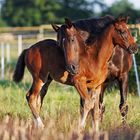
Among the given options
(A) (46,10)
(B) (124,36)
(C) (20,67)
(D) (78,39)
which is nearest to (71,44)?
(D) (78,39)

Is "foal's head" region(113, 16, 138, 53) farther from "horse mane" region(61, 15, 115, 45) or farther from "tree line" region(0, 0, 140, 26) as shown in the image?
"tree line" region(0, 0, 140, 26)

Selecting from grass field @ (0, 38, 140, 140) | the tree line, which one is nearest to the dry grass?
grass field @ (0, 38, 140, 140)

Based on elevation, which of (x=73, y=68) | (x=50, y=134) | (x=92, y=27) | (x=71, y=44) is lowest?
(x=50, y=134)

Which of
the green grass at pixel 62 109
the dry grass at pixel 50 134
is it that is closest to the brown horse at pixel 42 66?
the green grass at pixel 62 109

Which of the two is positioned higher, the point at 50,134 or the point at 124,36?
the point at 124,36

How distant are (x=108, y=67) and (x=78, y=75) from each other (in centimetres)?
111

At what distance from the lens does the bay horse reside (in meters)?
8.44

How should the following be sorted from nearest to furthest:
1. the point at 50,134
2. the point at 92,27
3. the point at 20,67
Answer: the point at 50,134, the point at 92,27, the point at 20,67

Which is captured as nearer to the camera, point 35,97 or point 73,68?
point 73,68

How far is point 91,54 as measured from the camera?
8844 millimetres

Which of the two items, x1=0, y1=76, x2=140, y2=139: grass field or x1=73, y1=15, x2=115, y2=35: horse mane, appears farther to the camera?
x1=73, y1=15, x2=115, y2=35: horse mane

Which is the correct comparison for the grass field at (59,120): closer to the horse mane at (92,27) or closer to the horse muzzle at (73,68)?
the horse muzzle at (73,68)

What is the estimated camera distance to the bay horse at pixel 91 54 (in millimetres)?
8438

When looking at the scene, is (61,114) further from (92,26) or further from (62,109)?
(92,26)
